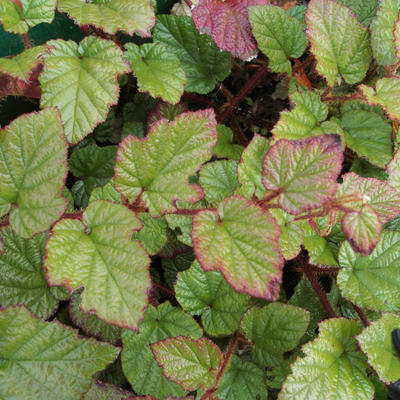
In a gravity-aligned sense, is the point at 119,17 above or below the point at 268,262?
above

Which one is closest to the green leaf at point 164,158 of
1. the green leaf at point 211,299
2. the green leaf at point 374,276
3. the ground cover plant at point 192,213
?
the ground cover plant at point 192,213

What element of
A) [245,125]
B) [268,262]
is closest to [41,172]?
[268,262]

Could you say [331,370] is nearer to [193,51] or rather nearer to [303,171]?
[303,171]

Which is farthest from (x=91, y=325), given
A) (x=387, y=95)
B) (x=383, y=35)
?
(x=383, y=35)

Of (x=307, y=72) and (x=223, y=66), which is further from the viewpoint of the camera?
(x=307, y=72)

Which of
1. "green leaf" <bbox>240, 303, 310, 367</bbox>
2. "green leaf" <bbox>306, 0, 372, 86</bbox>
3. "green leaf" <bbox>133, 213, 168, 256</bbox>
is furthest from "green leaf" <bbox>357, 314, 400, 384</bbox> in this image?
"green leaf" <bbox>306, 0, 372, 86</bbox>

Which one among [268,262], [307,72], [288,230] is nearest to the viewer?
[268,262]

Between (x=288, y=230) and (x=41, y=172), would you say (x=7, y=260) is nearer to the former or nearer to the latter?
(x=41, y=172)
